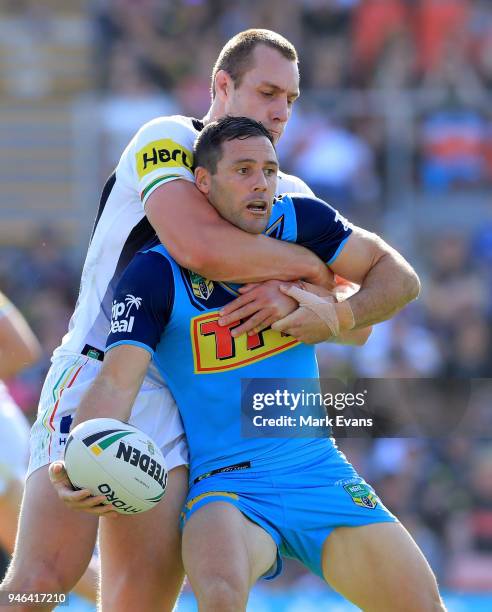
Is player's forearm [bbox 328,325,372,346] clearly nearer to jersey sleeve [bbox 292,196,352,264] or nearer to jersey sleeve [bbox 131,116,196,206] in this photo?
jersey sleeve [bbox 292,196,352,264]

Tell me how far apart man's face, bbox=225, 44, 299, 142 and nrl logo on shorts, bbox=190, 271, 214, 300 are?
0.76 metres

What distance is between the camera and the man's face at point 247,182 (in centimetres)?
469

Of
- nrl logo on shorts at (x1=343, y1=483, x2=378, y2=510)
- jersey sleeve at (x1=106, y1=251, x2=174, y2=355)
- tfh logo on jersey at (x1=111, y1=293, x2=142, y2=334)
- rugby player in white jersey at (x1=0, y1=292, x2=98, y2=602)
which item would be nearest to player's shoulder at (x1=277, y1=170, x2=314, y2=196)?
jersey sleeve at (x1=106, y1=251, x2=174, y2=355)

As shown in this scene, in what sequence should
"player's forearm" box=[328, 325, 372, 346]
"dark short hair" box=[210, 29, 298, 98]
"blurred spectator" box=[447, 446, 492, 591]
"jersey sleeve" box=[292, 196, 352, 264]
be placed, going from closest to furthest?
"jersey sleeve" box=[292, 196, 352, 264] < "player's forearm" box=[328, 325, 372, 346] < "dark short hair" box=[210, 29, 298, 98] < "blurred spectator" box=[447, 446, 492, 591]

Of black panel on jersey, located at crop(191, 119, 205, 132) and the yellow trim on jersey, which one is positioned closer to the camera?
the yellow trim on jersey

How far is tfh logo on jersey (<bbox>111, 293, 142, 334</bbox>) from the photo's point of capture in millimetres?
4512

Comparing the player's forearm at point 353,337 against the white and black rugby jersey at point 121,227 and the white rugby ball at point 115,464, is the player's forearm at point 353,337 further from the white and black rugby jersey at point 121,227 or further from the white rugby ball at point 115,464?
the white rugby ball at point 115,464

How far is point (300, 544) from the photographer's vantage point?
4656mm

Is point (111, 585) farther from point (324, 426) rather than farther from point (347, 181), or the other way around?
point (347, 181)

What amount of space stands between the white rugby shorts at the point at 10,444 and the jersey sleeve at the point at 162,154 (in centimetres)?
249

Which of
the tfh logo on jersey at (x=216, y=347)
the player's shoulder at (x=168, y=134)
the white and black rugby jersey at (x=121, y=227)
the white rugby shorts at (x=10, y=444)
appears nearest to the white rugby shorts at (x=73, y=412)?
the white and black rugby jersey at (x=121, y=227)

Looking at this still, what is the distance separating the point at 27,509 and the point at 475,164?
9.66 m

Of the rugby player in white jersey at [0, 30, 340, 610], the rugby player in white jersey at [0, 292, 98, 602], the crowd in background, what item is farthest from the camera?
the crowd in background

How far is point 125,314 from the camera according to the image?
4539 millimetres
